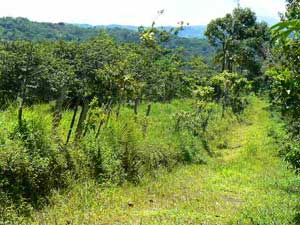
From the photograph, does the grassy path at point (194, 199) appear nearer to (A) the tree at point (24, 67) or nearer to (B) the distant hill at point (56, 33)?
(A) the tree at point (24, 67)

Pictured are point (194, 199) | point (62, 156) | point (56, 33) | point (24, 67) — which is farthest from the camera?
point (56, 33)

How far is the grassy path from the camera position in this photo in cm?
617

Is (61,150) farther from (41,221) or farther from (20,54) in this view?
(20,54)

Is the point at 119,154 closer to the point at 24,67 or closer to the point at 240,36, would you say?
the point at 24,67

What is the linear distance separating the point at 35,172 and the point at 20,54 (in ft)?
11.4

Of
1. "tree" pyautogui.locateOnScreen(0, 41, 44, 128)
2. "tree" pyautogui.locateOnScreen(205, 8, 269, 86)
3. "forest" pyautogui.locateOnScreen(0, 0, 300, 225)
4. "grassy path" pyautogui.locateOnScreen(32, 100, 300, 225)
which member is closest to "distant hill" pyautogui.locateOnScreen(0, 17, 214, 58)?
"tree" pyautogui.locateOnScreen(205, 8, 269, 86)

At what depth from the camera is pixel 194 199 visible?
7609 millimetres

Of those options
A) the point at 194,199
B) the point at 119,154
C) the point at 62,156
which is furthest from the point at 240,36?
the point at 62,156

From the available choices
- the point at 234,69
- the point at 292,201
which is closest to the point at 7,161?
the point at 292,201

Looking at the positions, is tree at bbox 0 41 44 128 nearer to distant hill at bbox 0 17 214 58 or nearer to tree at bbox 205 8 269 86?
tree at bbox 205 8 269 86

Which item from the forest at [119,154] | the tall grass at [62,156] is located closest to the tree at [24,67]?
the forest at [119,154]

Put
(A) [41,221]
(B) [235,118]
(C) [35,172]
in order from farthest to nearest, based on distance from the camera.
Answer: (B) [235,118], (C) [35,172], (A) [41,221]

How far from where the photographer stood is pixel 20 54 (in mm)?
8719

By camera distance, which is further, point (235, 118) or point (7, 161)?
point (235, 118)
